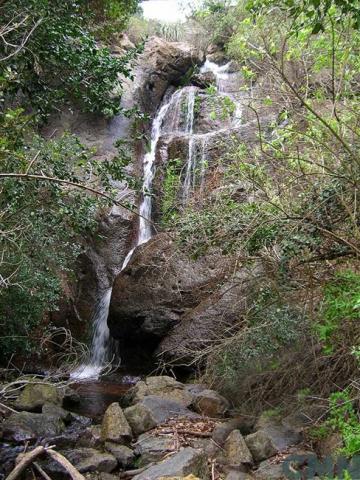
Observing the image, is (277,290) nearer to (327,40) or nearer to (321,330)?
(321,330)

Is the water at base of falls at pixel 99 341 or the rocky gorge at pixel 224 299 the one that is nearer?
the rocky gorge at pixel 224 299

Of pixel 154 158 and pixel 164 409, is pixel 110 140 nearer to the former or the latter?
pixel 154 158

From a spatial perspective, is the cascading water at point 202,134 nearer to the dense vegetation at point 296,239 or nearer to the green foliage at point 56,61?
the green foliage at point 56,61

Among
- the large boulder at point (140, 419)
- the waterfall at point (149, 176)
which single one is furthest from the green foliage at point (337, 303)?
the waterfall at point (149, 176)

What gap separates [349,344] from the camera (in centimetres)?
545

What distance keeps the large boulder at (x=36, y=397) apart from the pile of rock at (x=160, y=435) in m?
0.02

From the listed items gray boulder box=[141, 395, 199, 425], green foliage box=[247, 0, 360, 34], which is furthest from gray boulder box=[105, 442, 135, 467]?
green foliage box=[247, 0, 360, 34]

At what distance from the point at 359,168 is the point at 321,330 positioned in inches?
67.6

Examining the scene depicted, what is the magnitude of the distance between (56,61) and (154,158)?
9.18 meters

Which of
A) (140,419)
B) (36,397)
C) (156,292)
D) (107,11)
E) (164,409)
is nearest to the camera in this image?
(140,419)

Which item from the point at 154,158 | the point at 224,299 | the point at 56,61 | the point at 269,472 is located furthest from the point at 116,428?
the point at 154,158

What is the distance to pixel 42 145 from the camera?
9.10m

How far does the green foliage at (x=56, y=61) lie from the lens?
6.76m

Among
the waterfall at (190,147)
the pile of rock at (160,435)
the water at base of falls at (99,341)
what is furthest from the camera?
Answer: the waterfall at (190,147)
